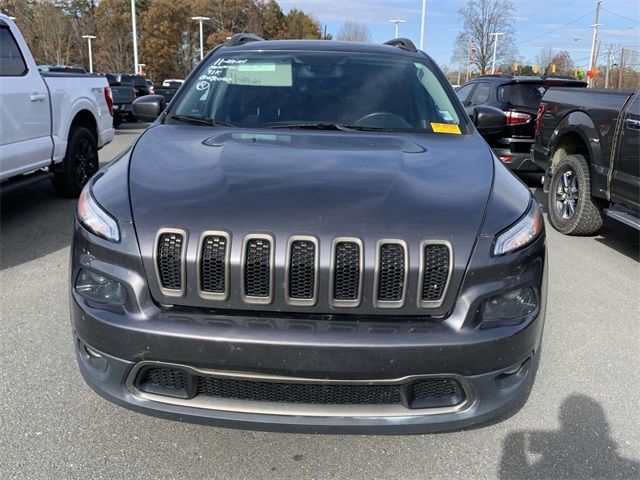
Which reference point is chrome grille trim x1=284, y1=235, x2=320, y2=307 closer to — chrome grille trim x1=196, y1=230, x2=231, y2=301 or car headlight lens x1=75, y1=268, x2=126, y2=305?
chrome grille trim x1=196, y1=230, x2=231, y2=301

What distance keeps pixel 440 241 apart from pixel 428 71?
6.81ft

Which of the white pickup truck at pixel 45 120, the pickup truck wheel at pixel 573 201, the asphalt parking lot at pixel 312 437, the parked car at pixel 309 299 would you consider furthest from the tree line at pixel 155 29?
the parked car at pixel 309 299

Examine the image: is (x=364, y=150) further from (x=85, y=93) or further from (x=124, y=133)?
(x=124, y=133)

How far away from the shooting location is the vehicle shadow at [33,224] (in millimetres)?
5270

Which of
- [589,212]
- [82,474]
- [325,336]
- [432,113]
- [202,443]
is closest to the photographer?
[325,336]

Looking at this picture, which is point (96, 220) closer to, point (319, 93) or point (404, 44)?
point (319, 93)

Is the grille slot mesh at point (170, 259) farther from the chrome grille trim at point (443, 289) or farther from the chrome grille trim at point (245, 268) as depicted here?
the chrome grille trim at point (443, 289)

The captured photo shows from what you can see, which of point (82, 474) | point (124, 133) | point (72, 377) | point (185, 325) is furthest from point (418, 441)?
point (124, 133)

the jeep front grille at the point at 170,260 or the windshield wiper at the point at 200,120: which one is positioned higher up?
the windshield wiper at the point at 200,120

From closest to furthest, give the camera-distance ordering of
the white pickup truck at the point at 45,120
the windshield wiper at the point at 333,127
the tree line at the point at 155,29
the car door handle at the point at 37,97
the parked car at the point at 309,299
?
the parked car at the point at 309,299 → the windshield wiper at the point at 333,127 → the white pickup truck at the point at 45,120 → the car door handle at the point at 37,97 → the tree line at the point at 155,29

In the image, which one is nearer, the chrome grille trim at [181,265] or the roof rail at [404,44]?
the chrome grille trim at [181,265]

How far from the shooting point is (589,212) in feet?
19.6

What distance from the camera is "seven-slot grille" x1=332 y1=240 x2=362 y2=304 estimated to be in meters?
2.11

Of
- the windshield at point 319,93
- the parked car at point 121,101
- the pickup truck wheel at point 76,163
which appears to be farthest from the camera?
the parked car at point 121,101
